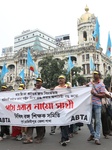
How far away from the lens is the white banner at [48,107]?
6371 millimetres

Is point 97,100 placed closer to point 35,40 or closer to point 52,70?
point 52,70

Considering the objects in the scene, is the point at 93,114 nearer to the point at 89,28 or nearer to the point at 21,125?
the point at 21,125

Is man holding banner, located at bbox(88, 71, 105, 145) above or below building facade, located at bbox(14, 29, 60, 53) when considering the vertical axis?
below

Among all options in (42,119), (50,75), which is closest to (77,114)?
(42,119)

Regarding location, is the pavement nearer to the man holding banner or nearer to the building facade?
the man holding banner

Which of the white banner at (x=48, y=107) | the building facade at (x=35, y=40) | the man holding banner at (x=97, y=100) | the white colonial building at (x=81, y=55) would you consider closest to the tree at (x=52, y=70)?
the white colonial building at (x=81, y=55)

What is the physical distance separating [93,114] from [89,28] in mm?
56364

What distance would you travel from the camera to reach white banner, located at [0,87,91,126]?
6.37 meters

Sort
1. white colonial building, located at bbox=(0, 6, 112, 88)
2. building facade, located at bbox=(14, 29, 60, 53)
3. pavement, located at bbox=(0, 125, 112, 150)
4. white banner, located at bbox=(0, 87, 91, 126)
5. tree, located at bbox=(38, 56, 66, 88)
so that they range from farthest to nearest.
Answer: building facade, located at bbox=(14, 29, 60, 53) < white colonial building, located at bbox=(0, 6, 112, 88) < tree, located at bbox=(38, 56, 66, 88) < white banner, located at bbox=(0, 87, 91, 126) < pavement, located at bbox=(0, 125, 112, 150)

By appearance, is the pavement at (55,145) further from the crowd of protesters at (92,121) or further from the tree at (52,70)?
the tree at (52,70)


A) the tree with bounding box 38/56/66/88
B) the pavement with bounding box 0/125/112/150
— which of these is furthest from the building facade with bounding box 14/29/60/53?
the pavement with bounding box 0/125/112/150

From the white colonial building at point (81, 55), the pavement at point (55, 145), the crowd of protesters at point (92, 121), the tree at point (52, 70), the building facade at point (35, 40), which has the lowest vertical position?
the pavement at point (55, 145)

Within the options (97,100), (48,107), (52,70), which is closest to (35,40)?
(52,70)

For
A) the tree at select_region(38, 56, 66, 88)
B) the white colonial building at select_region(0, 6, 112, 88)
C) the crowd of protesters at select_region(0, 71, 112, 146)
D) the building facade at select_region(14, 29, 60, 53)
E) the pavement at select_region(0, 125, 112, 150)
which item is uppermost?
the building facade at select_region(14, 29, 60, 53)
